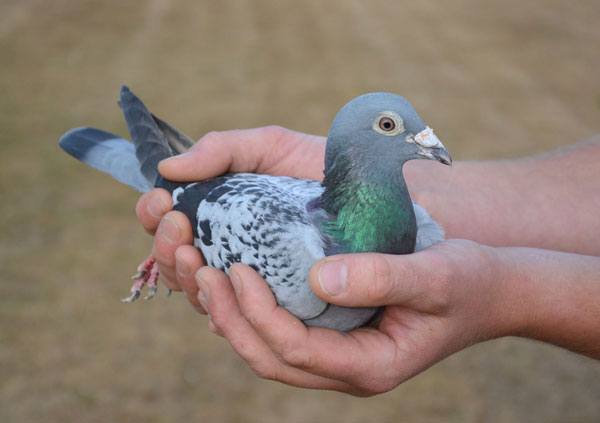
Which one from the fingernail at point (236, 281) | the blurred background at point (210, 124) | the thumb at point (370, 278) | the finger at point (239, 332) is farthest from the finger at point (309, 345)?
the blurred background at point (210, 124)

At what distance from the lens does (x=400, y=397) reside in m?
4.34

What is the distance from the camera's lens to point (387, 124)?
2.13 meters

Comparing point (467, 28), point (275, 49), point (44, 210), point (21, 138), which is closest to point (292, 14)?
point (275, 49)

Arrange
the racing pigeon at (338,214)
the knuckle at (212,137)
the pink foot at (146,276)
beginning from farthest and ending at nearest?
the pink foot at (146,276) → the knuckle at (212,137) → the racing pigeon at (338,214)

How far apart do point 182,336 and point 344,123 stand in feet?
10.4

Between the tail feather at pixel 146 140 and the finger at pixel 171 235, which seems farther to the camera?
the tail feather at pixel 146 140

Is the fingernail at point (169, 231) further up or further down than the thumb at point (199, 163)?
further down

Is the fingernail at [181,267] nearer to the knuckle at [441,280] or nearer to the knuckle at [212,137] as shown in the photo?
the knuckle at [212,137]

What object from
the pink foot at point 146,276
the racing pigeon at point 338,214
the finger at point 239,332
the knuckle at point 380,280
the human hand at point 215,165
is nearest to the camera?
the knuckle at point 380,280

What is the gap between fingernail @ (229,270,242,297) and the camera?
214 centimetres

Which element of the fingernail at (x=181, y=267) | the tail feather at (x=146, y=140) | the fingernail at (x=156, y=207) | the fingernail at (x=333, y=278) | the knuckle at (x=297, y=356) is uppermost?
the tail feather at (x=146, y=140)

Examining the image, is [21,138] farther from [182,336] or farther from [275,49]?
[275,49]

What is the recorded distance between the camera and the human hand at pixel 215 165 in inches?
100

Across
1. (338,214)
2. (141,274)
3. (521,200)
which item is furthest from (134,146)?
(521,200)
